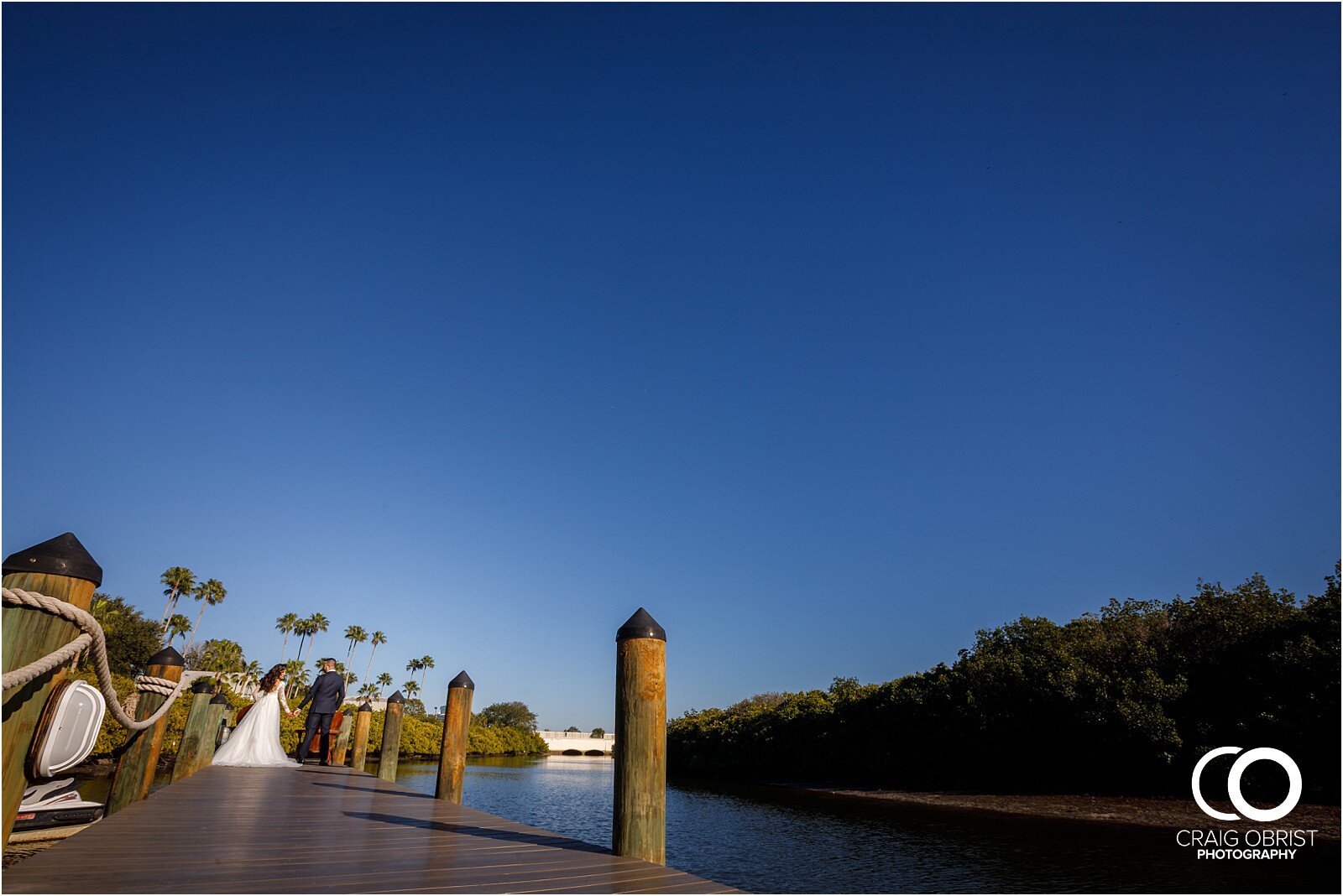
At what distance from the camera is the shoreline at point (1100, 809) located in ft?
79.7

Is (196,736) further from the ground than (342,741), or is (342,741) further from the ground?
(196,736)

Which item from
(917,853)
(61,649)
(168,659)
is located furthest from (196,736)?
(917,853)

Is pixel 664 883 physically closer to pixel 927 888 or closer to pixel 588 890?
pixel 588 890

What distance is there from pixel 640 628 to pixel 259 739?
38.5 ft

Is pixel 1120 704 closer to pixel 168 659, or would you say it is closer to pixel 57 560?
pixel 168 659

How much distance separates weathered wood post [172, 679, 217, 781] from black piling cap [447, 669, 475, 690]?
606 cm

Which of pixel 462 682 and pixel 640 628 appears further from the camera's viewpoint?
pixel 462 682

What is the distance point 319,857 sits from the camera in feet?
14.7

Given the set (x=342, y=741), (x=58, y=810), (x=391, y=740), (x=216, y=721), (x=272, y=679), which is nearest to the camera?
(x=58, y=810)

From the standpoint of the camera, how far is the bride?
1299 centimetres

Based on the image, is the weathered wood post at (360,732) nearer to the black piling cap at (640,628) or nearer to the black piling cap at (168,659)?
the black piling cap at (168,659)

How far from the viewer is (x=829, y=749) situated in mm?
51688
